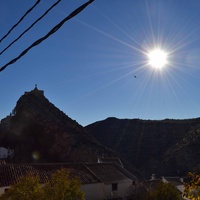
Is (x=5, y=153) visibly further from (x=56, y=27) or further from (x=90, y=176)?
(x=56, y=27)

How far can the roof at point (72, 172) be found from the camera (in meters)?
31.8

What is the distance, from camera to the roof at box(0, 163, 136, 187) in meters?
31.8

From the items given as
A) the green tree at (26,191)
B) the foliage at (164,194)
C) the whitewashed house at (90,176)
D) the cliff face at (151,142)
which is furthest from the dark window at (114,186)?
the cliff face at (151,142)

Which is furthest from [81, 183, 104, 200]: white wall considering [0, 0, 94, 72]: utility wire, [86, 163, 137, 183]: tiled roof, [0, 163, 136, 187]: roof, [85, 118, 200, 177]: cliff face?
[85, 118, 200, 177]: cliff face

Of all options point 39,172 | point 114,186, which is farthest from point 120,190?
point 39,172

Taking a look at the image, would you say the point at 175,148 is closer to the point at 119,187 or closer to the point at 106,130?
the point at 106,130

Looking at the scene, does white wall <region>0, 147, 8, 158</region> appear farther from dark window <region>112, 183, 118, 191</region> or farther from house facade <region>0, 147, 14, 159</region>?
dark window <region>112, 183, 118, 191</region>

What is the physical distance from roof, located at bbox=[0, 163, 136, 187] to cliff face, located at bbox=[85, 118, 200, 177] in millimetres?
41852

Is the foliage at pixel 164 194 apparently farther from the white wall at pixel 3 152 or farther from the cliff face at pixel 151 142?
the white wall at pixel 3 152

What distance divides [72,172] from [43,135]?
A: 43817mm

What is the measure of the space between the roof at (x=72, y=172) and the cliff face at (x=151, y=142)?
41.9 metres

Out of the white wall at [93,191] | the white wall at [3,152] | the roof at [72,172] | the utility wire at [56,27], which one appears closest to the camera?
the utility wire at [56,27]

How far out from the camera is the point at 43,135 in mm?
79562

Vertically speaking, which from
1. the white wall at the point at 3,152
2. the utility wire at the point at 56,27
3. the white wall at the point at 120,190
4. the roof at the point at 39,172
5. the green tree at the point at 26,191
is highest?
the white wall at the point at 3,152
